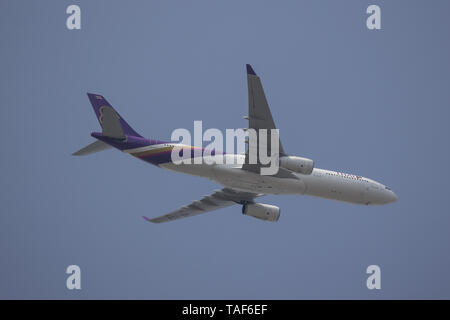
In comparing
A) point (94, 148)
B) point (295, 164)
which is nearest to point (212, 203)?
point (295, 164)

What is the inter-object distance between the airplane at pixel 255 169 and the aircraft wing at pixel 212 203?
0.59 meters

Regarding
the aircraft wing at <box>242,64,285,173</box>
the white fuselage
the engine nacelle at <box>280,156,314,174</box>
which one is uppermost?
the aircraft wing at <box>242,64,285,173</box>

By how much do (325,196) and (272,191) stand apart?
3.71m

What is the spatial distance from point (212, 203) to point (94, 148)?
11.0 m

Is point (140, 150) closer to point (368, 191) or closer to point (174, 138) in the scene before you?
point (174, 138)

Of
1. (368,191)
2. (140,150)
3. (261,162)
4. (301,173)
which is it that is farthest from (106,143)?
(368,191)

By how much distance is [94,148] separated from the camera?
36.1 meters

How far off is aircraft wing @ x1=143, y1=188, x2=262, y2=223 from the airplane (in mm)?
592

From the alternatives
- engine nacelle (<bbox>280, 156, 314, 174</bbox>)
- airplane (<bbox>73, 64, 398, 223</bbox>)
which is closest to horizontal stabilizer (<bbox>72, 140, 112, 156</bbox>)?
airplane (<bbox>73, 64, 398, 223</bbox>)

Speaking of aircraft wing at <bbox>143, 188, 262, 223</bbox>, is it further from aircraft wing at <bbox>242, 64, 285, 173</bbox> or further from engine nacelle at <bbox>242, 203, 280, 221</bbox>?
aircraft wing at <bbox>242, 64, 285, 173</bbox>

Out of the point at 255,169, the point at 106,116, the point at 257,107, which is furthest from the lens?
the point at 255,169

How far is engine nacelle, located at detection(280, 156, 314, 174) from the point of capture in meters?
35.1

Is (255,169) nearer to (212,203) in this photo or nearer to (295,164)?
(295,164)

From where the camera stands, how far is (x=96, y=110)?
1444 inches
